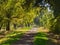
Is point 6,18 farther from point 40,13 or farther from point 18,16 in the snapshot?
point 40,13

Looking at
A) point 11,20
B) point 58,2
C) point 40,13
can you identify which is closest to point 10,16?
point 11,20

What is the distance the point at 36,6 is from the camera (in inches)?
738

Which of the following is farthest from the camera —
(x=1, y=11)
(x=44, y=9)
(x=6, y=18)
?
(x=6, y=18)

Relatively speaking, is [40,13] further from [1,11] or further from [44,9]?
[1,11]

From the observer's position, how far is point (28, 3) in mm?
18250

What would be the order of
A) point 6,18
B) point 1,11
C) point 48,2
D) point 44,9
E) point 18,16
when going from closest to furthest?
point 48,2
point 44,9
point 1,11
point 6,18
point 18,16

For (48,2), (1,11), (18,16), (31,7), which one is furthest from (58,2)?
(18,16)

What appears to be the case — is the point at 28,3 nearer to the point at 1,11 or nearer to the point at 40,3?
the point at 40,3

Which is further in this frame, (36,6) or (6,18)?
(6,18)

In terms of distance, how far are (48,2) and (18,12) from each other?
32180mm

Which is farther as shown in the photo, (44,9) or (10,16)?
(10,16)

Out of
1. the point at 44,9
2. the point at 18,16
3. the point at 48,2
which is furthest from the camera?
the point at 18,16

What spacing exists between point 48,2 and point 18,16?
112 ft

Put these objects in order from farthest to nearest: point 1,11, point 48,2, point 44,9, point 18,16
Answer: point 18,16 → point 1,11 → point 44,9 → point 48,2
